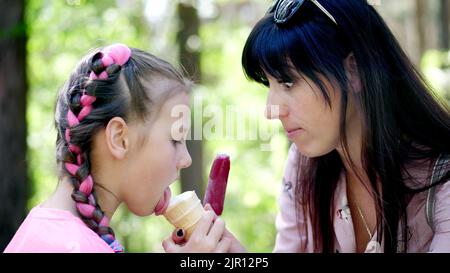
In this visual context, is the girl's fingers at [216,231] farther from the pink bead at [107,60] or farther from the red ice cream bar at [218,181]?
the pink bead at [107,60]

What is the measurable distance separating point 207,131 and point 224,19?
2965mm

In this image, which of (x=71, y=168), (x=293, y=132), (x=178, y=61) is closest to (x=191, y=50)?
(x=178, y=61)

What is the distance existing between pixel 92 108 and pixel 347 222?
51.7 inches

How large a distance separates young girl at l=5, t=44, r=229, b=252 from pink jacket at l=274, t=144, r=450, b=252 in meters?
0.72

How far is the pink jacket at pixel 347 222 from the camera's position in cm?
247

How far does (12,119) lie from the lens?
4531 mm

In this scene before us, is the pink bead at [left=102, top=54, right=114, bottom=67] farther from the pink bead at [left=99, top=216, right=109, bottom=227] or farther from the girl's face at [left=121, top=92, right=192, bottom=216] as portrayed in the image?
the pink bead at [left=99, top=216, right=109, bottom=227]

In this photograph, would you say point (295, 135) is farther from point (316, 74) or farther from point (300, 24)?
point (300, 24)

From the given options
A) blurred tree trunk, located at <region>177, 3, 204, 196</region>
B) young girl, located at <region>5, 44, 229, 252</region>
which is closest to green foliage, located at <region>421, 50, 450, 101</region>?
blurred tree trunk, located at <region>177, 3, 204, 196</region>

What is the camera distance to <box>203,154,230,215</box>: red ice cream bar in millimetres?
2504

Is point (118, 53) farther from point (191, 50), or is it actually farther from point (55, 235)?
point (191, 50)

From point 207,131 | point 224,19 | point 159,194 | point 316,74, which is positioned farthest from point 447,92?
point 159,194

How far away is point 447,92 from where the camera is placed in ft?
24.1
